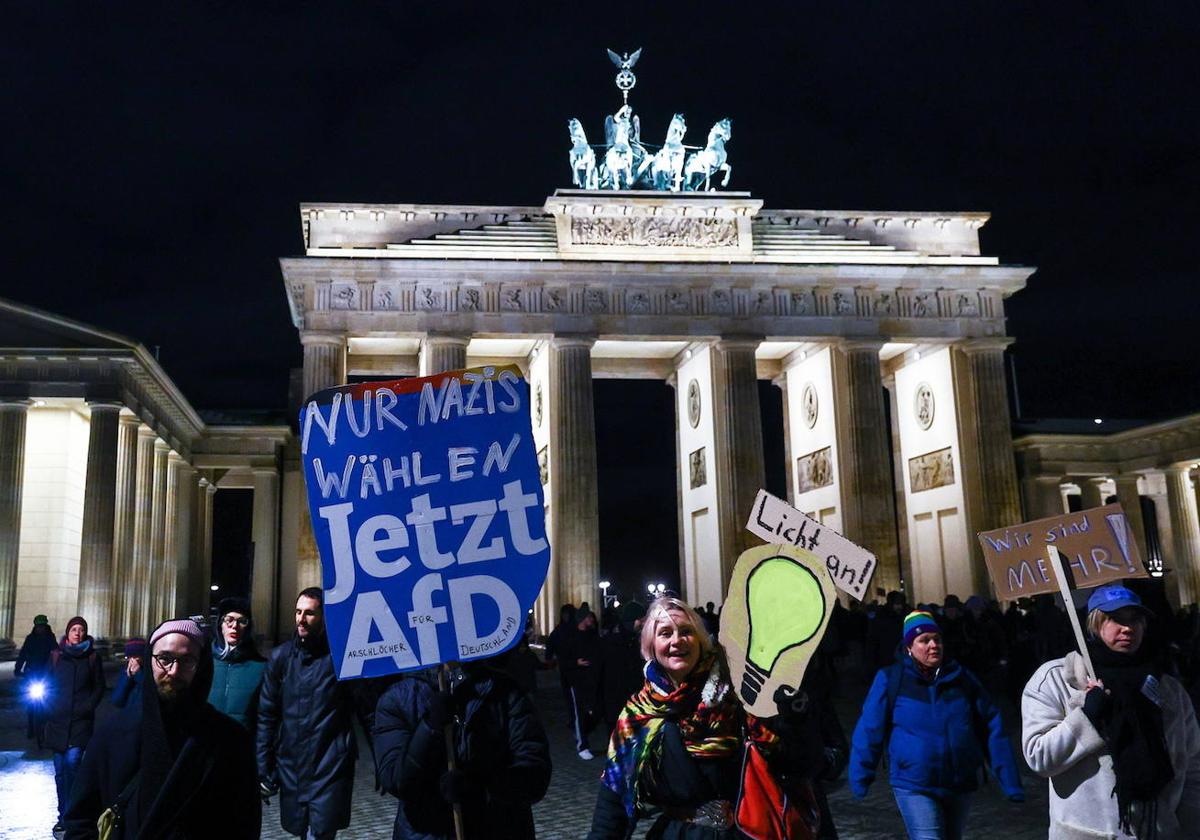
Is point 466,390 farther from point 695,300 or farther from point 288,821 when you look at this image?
point 695,300

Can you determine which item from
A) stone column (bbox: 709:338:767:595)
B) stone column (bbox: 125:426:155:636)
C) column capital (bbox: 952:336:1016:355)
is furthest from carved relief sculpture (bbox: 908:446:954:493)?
stone column (bbox: 125:426:155:636)

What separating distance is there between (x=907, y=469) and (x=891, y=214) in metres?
9.91

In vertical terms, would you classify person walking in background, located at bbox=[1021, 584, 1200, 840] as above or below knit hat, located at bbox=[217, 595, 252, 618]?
below

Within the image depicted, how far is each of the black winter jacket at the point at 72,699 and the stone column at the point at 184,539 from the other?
2977cm

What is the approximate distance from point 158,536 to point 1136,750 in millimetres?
36043

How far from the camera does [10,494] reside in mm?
28219

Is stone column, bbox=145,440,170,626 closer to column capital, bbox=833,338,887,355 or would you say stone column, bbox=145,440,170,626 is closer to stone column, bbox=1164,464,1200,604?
column capital, bbox=833,338,887,355

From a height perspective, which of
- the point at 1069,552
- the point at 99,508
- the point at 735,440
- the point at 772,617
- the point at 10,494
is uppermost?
the point at 735,440

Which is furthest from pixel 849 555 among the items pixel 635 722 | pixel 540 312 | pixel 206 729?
pixel 540 312

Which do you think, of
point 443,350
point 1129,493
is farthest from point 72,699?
point 1129,493

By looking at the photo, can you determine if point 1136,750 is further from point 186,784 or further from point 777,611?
point 186,784

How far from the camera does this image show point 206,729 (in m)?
3.86

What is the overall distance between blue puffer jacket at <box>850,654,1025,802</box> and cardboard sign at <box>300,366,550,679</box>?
2492 mm

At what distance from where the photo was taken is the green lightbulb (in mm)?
4387
